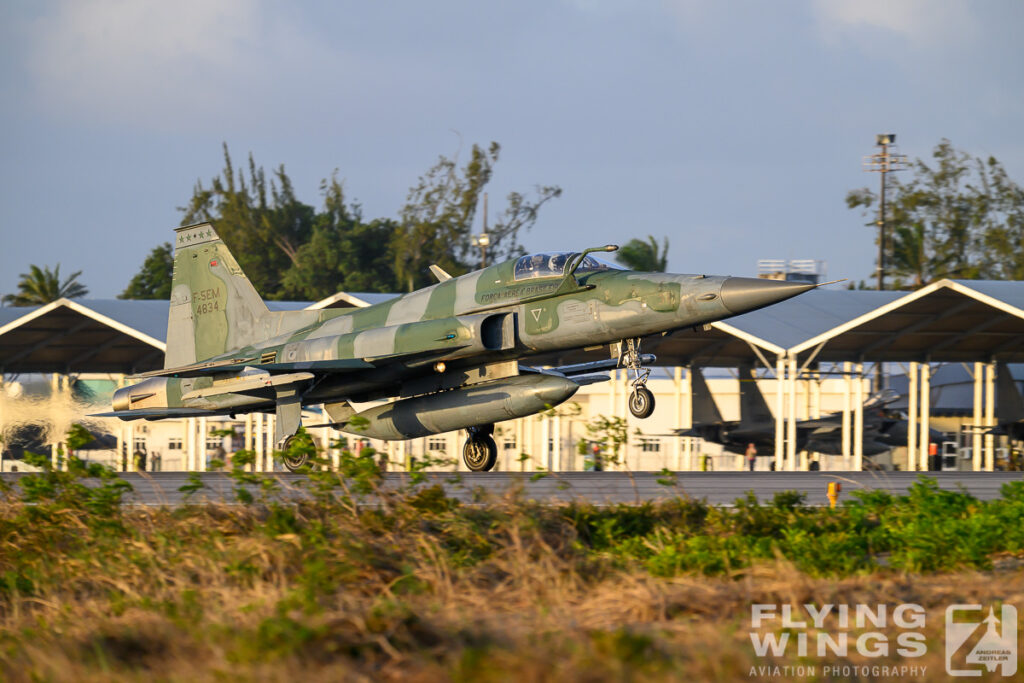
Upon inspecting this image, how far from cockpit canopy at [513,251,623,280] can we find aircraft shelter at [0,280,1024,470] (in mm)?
9988

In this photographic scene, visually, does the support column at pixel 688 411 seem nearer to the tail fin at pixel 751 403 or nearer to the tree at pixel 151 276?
the tail fin at pixel 751 403

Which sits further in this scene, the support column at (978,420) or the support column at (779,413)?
the support column at (978,420)

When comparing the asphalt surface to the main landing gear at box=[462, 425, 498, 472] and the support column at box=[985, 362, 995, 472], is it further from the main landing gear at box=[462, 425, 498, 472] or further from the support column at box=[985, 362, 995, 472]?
the support column at box=[985, 362, 995, 472]

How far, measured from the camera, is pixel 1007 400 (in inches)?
1473

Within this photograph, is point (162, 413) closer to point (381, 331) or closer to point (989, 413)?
point (381, 331)

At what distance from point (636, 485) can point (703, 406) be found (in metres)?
22.4

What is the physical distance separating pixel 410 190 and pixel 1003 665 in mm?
70328

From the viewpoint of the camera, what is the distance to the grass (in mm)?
6574

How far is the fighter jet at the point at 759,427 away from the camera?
36500mm

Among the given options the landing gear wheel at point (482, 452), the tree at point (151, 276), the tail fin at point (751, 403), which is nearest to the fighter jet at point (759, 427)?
the tail fin at point (751, 403)

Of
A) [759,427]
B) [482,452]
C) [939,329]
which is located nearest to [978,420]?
[939,329]

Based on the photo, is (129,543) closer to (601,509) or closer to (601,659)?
(601,509)

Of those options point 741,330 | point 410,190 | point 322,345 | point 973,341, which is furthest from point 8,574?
point 410,190

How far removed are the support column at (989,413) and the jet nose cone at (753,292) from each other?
20050mm
